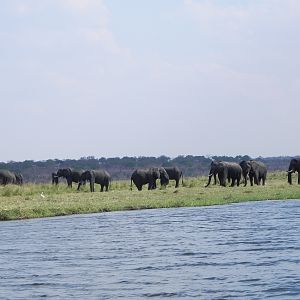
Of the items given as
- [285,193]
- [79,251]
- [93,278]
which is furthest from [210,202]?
[93,278]

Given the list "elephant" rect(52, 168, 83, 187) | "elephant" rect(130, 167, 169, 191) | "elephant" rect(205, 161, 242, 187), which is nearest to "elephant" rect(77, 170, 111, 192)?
"elephant" rect(130, 167, 169, 191)

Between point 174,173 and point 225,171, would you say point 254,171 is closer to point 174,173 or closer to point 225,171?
point 225,171

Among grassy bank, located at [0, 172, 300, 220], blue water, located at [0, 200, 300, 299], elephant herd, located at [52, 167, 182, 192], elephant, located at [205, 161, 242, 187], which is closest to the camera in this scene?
blue water, located at [0, 200, 300, 299]

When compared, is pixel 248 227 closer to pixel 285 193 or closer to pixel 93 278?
pixel 93 278

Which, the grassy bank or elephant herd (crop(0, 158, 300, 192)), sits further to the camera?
elephant herd (crop(0, 158, 300, 192))

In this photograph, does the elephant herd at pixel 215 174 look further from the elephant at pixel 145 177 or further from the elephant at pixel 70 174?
the elephant at pixel 70 174

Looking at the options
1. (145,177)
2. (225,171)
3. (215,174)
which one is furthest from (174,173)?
(225,171)

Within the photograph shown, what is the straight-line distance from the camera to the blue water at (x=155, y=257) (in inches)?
615

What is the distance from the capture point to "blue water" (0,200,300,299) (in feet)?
51.2

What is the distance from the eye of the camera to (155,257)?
19.7 meters

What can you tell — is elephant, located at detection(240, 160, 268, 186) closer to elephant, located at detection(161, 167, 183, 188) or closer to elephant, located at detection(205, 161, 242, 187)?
elephant, located at detection(205, 161, 242, 187)

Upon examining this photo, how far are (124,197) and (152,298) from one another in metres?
23.7

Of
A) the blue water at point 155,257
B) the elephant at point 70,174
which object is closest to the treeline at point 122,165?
the elephant at point 70,174

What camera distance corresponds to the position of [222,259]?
62.1 ft
